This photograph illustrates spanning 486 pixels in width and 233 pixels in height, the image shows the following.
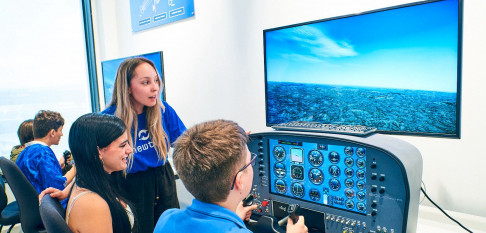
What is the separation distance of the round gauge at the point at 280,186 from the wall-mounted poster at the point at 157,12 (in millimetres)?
1959

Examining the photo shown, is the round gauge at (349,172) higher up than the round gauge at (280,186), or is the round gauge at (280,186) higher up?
the round gauge at (349,172)

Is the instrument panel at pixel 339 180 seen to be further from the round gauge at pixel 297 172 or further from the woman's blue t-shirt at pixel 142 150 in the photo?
the woman's blue t-shirt at pixel 142 150

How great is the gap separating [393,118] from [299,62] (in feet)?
2.10

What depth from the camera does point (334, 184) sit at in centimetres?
119

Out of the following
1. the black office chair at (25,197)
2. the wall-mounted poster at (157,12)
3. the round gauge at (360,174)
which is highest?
the wall-mounted poster at (157,12)

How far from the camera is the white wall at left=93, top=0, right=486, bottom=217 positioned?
142cm

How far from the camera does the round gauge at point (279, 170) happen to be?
1.31 m

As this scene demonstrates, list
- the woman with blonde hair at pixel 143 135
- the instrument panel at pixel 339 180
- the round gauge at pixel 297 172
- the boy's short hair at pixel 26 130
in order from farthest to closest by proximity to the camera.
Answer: the boy's short hair at pixel 26 130, the woman with blonde hair at pixel 143 135, the round gauge at pixel 297 172, the instrument panel at pixel 339 180

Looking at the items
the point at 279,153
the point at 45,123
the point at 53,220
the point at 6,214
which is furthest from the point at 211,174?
the point at 6,214

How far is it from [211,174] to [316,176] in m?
0.49

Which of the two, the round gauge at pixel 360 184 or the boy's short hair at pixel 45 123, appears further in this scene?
the boy's short hair at pixel 45 123

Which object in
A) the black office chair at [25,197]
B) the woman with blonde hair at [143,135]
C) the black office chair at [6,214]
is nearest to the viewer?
the woman with blonde hair at [143,135]

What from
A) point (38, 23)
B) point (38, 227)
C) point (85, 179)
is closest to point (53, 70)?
point (38, 23)

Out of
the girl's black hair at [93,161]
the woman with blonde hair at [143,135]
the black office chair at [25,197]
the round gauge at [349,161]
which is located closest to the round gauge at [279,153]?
the round gauge at [349,161]
